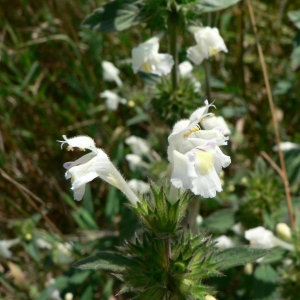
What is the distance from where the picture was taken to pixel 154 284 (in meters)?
1.26

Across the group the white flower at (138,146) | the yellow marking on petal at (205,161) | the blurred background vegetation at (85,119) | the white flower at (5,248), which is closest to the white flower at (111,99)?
the blurred background vegetation at (85,119)

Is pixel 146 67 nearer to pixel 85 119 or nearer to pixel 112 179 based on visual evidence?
pixel 112 179

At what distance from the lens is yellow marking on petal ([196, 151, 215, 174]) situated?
1.11m

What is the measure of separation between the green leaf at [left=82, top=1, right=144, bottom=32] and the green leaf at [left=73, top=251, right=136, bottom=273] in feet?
3.12

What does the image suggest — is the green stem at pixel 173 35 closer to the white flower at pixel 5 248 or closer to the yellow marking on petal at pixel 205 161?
the yellow marking on petal at pixel 205 161

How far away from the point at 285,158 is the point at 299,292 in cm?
80

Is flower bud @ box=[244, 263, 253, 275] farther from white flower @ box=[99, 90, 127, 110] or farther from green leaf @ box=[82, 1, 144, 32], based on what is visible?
green leaf @ box=[82, 1, 144, 32]

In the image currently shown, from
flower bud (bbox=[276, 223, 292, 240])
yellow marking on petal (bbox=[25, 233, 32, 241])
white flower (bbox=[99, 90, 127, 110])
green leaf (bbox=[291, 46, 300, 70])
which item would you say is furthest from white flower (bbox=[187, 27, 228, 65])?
yellow marking on petal (bbox=[25, 233, 32, 241])

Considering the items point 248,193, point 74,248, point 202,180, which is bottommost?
point 74,248

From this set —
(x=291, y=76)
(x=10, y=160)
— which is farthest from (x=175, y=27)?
(x=10, y=160)

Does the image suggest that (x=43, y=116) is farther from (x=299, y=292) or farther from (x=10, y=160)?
(x=299, y=292)

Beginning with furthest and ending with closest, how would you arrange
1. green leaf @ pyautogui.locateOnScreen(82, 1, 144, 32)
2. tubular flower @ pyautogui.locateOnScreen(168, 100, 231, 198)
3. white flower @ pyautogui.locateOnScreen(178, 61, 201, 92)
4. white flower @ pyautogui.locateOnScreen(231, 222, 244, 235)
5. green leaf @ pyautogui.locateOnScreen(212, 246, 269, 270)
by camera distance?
1. white flower @ pyautogui.locateOnScreen(231, 222, 244, 235)
2. white flower @ pyautogui.locateOnScreen(178, 61, 201, 92)
3. green leaf @ pyautogui.locateOnScreen(82, 1, 144, 32)
4. green leaf @ pyautogui.locateOnScreen(212, 246, 269, 270)
5. tubular flower @ pyautogui.locateOnScreen(168, 100, 231, 198)

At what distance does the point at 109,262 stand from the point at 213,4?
3.57ft

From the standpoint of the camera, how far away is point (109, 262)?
4.40ft
